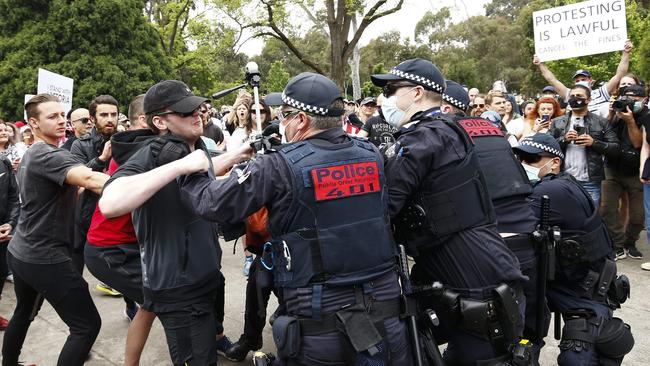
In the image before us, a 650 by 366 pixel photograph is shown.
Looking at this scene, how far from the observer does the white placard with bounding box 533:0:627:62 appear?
6.55 m

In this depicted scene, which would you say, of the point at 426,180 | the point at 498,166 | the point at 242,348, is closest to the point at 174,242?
the point at 426,180

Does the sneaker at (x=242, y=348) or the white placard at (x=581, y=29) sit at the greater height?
the white placard at (x=581, y=29)

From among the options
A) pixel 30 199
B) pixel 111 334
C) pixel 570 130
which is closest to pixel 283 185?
pixel 30 199

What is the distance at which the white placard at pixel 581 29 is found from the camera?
6.55 meters

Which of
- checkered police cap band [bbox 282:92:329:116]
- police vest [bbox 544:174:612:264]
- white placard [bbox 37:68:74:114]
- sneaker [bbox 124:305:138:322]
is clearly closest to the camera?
checkered police cap band [bbox 282:92:329:116]

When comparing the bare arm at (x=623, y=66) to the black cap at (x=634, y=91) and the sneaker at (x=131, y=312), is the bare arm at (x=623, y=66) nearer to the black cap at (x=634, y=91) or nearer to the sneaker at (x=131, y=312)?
the black cap at (x=634, y=91)

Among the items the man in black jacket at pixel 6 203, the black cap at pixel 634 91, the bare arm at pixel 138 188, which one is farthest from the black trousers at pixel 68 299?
the black cap at pixel 634 91

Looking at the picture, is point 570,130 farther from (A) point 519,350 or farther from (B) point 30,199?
(B) point 30,199

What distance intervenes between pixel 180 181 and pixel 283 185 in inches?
21.0

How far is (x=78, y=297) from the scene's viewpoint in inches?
128

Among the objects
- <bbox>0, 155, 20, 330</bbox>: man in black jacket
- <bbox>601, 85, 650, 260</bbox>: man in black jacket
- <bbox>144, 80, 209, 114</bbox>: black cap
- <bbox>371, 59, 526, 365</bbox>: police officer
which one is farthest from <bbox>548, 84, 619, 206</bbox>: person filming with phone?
<bbox>0, 155, 20, 330</bbox>: man in black jacket

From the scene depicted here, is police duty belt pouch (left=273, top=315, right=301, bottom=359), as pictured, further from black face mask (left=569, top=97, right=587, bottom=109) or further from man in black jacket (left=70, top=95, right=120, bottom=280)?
black face mask (left=569, top=97, right=587, bottom=109)

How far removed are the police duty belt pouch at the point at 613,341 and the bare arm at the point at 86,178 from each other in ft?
9.81

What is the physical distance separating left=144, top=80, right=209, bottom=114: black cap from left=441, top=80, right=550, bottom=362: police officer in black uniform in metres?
1.50
